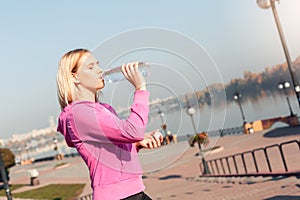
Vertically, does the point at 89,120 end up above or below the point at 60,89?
below

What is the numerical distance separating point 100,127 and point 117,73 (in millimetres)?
251

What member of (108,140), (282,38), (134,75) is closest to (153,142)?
(108,140)

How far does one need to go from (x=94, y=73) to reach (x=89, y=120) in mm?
270

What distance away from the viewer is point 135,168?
1988 mm

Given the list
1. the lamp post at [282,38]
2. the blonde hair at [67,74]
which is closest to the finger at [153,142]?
the blonde hair at [67,74]

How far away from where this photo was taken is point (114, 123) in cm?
176

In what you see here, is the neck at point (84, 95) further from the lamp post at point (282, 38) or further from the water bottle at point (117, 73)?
the lamp post at point (282, 38)

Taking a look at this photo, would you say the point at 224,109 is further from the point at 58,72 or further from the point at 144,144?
the point at 58,72

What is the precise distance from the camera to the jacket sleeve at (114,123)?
175 cm

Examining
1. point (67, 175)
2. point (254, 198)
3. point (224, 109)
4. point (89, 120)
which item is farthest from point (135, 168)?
point (67, 175)

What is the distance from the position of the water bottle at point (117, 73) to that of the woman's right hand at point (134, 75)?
24 millimetres

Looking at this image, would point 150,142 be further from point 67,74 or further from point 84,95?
point 67,74

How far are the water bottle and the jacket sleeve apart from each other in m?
0.09

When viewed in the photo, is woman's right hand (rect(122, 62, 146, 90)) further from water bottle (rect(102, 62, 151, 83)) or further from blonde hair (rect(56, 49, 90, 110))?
blonde hair (rect(56, 49, 90, 110))
